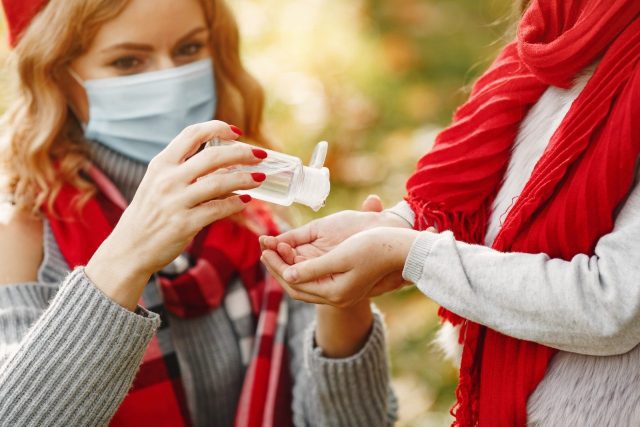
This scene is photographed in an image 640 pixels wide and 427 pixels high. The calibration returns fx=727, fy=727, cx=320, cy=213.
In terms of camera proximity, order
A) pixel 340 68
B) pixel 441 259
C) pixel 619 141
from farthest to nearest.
Result: pixel 340 68, pixel 441 259, pixel 619 141

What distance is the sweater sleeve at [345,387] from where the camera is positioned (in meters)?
1.57

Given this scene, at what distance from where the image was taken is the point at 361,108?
151 inches

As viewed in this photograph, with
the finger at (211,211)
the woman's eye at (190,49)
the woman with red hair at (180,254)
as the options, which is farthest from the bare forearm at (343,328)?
the woman's eye at (190,49)

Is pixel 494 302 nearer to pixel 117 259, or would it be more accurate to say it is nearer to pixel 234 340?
pixel 117 259

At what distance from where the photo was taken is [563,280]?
997 mm

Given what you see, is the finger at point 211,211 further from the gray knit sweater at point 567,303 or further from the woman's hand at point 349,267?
the gray knit sweater at point 567,303

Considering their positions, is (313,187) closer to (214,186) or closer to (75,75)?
(214,186)

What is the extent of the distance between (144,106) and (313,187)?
0.61m

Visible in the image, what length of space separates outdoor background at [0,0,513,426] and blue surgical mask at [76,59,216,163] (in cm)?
126

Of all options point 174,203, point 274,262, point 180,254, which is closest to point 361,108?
point 180,254

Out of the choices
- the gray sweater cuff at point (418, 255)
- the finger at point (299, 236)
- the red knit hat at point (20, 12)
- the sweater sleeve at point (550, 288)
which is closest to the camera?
the sweater sleeve at point (550, 288)

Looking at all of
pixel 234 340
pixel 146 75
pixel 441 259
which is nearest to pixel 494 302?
pixel 441 259

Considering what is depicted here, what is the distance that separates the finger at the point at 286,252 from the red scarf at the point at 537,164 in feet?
0.75

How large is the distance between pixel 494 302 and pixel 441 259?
0.10 m
